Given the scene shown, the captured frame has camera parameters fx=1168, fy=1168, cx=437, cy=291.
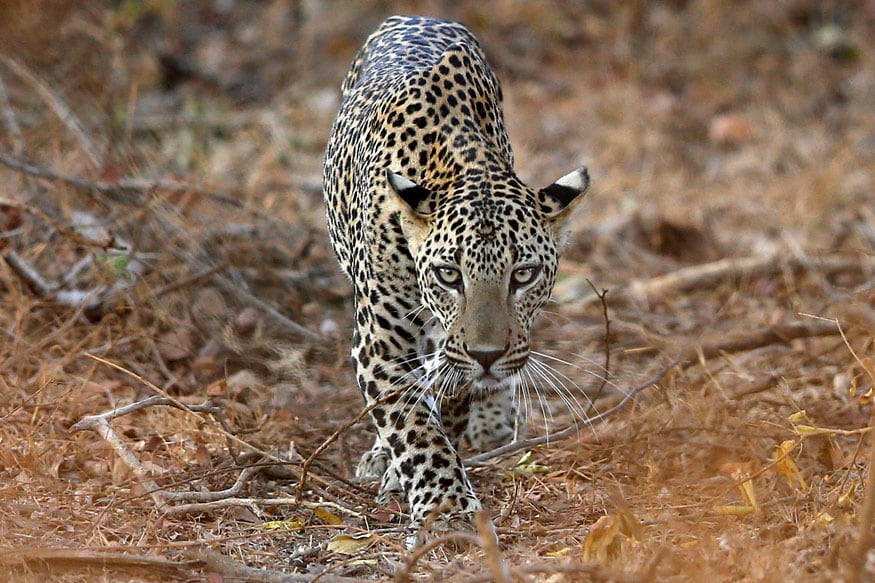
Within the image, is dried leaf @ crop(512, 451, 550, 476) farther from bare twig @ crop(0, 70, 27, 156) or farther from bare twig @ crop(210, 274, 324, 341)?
bare twig @ crop(0, 70, 27, 156)

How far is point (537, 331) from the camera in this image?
8.32 metres

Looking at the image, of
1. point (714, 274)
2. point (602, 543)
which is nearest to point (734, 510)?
point (602, 543)

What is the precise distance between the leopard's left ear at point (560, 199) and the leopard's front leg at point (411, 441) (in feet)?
3.19

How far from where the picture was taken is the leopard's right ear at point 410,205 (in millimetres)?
5223

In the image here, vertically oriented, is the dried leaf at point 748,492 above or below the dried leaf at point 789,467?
below

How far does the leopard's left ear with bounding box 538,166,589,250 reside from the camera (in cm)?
536

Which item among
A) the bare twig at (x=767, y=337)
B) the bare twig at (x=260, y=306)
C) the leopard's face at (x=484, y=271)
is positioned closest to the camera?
the leopard's face at (x=484, y=271)

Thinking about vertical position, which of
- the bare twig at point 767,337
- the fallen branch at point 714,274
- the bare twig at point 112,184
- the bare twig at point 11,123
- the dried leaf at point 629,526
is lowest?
the fallen branch at point 714,274

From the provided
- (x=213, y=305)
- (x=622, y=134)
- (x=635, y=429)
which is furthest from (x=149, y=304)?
(x=622, y=134)

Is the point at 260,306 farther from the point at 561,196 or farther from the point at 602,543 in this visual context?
the point at 602,543

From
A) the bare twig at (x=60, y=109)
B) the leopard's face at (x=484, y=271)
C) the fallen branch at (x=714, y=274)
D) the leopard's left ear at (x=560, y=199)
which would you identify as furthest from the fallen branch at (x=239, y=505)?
the fallen branch at (x=714, y=274)

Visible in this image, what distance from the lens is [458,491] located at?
5.35 m

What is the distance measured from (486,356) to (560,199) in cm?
92

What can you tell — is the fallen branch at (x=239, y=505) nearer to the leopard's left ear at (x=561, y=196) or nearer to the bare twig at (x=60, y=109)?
the leopard's left ear at (x=561, y=196)
